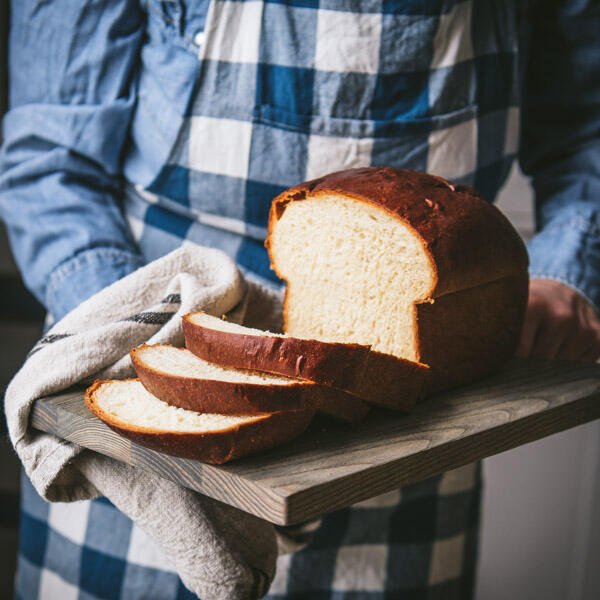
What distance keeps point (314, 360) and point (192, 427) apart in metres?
0.16

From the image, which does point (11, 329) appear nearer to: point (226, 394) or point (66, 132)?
point (66, 132)

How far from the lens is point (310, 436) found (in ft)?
2.98

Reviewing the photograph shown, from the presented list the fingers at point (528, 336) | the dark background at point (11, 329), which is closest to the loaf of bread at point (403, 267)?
the fingers at point (528, 336)

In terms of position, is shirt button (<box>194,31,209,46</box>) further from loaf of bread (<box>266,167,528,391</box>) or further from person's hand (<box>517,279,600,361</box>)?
person's hand (<box>517,279,600,361</box>)

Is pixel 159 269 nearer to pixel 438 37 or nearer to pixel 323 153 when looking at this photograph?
pixel 323 153

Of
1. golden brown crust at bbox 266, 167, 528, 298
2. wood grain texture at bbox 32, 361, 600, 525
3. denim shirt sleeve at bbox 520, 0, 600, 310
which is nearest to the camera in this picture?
wood grain texture at bbox 32, 361, 600, 525

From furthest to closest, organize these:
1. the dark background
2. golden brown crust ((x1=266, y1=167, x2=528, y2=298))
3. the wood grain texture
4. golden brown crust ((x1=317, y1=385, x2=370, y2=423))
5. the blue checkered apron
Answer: the dark background < the blue checkered apron < golden brown crust ((x1=266, y1=167, x2=528, y2=298)) < golden brown crust ((x1=317, y1=385, x2=370, y2=423)) < the wood grain texture

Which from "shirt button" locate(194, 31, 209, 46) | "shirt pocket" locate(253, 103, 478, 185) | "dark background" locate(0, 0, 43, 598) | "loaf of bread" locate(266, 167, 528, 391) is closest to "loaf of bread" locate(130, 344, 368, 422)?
"loaf of bread" locate(266, 167, 528, 391)

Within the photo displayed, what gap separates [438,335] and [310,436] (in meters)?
0.28

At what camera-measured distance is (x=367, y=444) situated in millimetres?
893

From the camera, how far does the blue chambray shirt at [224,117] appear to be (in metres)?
1.31

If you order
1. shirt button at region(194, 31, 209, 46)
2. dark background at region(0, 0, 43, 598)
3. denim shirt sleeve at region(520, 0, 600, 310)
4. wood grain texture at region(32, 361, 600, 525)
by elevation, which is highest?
shirt button at region(194, 31, 209, 46)

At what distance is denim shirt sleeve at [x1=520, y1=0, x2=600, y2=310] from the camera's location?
151 centimetres

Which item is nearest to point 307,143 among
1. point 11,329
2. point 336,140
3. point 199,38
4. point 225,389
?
point 336,140
